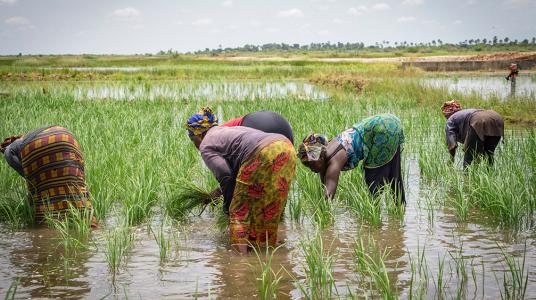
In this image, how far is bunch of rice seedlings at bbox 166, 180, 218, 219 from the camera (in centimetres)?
444

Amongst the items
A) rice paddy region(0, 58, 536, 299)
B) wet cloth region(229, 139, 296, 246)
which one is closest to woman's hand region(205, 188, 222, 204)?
rice paddy region(0, 58, 536, 299)

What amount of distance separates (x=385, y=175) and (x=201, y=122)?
148cm

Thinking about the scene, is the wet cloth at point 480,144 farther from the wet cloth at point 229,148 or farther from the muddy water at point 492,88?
the muddy water at point 492,88

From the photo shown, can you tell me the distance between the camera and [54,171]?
4324 millimetres

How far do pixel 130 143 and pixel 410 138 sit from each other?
12.3 feet

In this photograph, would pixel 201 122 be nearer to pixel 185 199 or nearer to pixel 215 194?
pixel 215 194

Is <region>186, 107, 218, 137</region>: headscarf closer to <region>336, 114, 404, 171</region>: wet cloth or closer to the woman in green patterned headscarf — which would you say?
the woman in green patterned headscarf

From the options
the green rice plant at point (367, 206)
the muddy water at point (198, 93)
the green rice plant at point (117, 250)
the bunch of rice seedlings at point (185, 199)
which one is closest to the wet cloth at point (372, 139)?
the green rice plant at point (367, 206)

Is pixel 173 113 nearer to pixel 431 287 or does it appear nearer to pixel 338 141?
pixel 338 141

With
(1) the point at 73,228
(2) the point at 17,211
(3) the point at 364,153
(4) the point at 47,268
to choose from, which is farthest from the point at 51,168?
(3) the point at 364,153

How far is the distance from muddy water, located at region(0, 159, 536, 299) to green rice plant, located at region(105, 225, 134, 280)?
55 millimetres

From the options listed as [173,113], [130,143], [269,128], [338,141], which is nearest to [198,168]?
[130,143]

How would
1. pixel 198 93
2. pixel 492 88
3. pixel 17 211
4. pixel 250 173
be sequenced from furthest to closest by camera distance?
pixel 198 93 → pixel 492 88 → pixel 17 211 → pixel 250 173

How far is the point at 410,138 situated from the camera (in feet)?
26.1
